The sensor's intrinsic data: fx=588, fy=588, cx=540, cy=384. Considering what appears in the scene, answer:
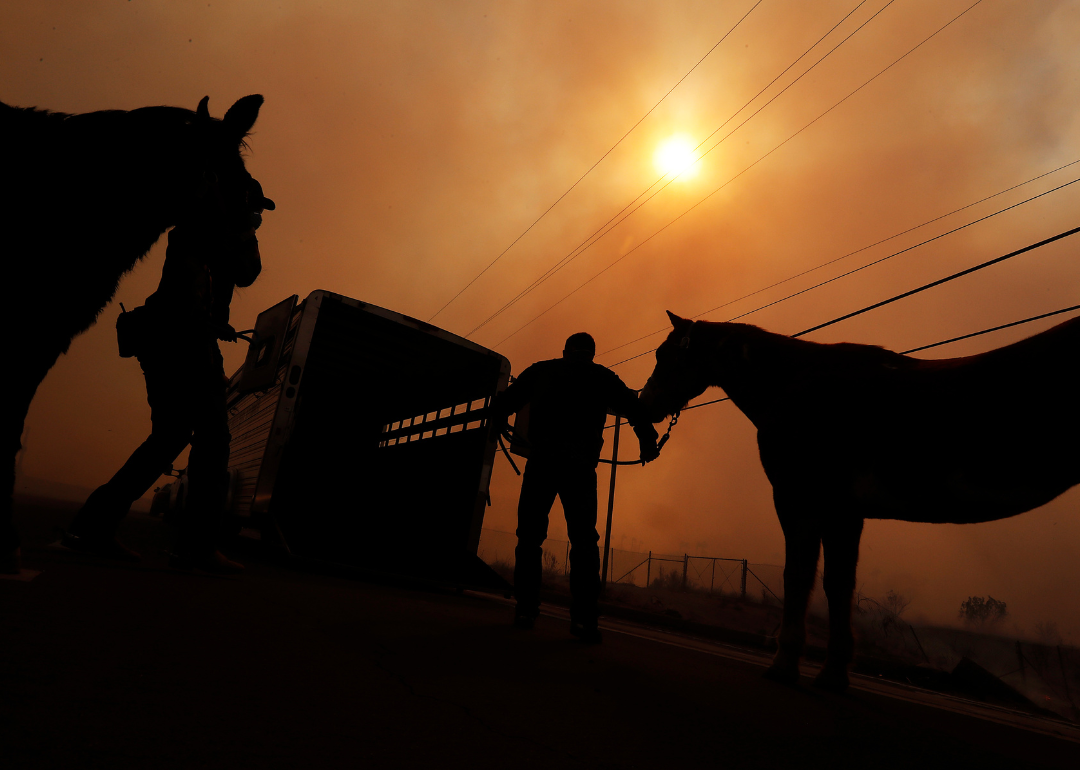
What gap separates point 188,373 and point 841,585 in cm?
452

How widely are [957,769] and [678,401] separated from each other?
3189 millimetres

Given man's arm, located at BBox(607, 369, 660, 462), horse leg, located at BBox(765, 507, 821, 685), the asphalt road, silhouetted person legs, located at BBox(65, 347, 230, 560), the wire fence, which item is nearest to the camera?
the asphalt road

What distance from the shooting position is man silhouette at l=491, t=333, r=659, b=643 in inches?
166

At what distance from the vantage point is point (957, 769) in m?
2.14

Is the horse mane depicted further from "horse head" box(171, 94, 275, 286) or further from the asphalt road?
"horse head" box(171, 94, 275, 286)

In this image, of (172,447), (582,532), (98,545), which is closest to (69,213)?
(172,447)

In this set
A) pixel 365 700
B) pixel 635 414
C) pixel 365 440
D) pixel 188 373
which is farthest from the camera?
pixel 365 440

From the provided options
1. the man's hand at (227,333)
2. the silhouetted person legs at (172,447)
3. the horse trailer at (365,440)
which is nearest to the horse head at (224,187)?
the man's hand at (227,333)

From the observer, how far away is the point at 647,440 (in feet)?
15.4

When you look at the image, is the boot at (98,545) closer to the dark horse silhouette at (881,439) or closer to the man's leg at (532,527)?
the man's leg at (532,527)

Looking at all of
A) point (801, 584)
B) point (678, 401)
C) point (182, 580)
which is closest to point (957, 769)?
point (801, 584)

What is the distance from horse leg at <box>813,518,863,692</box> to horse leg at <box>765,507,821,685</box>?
0.15 metres

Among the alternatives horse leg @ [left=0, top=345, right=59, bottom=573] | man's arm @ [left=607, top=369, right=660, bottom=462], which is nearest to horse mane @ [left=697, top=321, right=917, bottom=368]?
man's arm @ [left=607, top=369, right=660, bottom=462]

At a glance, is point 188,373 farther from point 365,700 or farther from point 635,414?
point 635,414
